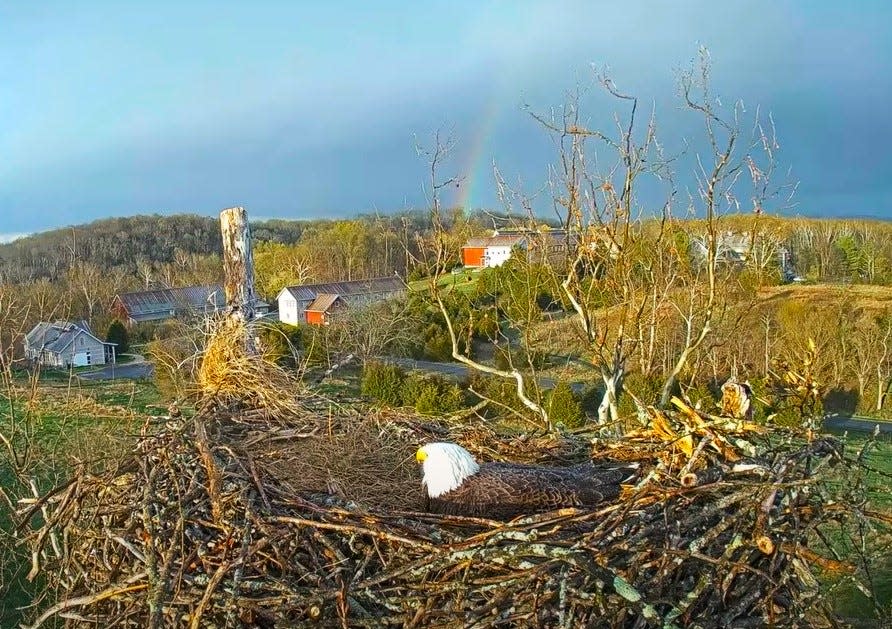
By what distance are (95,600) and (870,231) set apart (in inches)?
1726

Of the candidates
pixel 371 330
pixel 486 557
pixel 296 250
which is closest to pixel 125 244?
pixel 296 250

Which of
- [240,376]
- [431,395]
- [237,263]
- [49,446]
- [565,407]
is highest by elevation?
[237,263]

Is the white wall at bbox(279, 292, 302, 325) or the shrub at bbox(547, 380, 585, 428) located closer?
the shrub at bbox(547, 380, 585, 428)

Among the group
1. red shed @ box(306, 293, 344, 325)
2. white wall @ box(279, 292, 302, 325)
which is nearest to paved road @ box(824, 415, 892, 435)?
red shed @ box(306, 293, 344, 325)

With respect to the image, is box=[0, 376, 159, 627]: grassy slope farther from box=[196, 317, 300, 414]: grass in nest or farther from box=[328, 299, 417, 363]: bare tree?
box=[328, 299, 417, 363]: bare tree

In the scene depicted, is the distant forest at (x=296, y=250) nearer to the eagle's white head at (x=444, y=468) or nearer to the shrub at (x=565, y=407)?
the shrub at (x=565, y=407)

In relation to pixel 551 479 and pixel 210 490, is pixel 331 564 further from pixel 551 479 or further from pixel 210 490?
pixel 551 479

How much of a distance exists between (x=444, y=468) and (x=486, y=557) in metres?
0.94

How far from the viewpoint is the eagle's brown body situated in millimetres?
3412

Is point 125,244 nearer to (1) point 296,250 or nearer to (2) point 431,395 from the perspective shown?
(1) point 296,250

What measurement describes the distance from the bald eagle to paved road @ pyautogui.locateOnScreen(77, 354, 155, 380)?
75.2 feet

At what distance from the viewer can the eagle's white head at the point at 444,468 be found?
3.57 metres

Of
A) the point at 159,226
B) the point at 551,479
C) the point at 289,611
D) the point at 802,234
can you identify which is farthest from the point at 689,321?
the point at 159,226

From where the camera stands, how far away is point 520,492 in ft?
11.4
